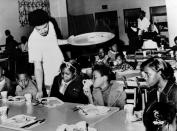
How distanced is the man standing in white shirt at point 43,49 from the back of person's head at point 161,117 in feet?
7.43

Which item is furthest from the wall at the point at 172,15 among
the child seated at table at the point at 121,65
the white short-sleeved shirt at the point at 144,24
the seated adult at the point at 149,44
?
the child seated at table at the point at 121,65

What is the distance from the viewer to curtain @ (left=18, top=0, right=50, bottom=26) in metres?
6.14

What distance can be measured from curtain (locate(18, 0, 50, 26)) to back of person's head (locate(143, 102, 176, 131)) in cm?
518

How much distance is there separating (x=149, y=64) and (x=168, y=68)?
0.15 meters

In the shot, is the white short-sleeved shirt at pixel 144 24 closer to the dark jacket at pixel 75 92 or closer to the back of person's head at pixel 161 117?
the dark jacket at pixel 75 92

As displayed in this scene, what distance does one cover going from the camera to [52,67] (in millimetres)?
3604

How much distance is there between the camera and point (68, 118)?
2.06m

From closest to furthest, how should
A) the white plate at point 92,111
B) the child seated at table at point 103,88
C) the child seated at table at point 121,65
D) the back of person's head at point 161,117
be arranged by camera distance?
the back of person's head at point 161,117 → the white plate at point 92,111 → the child seated at table at point 103,88 → the child seated at table at point 121,65

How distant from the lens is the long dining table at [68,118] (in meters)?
1.79

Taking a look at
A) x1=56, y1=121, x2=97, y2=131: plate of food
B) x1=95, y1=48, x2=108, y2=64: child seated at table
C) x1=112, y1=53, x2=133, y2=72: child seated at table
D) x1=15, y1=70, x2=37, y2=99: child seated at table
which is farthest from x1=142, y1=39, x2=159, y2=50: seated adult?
x1=56, y1=121, x2=97, y2=131: plate of food

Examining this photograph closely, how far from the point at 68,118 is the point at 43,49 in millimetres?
1599

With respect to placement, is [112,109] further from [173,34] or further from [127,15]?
[127,15]

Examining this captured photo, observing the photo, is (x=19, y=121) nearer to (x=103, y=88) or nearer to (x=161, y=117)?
(x=103, y=88)

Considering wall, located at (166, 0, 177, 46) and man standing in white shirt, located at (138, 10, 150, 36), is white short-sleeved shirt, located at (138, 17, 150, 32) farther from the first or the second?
wall, located at (166, 0, 177, 46)
